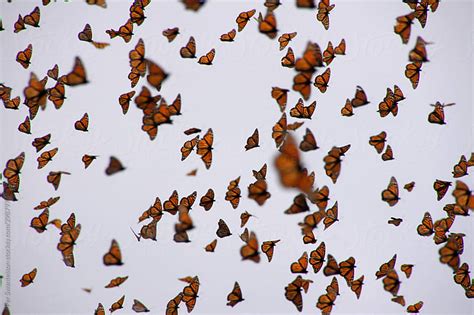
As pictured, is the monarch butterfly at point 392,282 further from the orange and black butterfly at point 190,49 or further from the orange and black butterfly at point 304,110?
the orange and black butterfly at point 190,49

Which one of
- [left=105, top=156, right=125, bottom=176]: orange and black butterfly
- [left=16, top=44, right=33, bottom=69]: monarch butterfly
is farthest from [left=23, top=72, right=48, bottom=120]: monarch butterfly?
[left=16, top=44, right=33, bottom=69]: monarch butterfly

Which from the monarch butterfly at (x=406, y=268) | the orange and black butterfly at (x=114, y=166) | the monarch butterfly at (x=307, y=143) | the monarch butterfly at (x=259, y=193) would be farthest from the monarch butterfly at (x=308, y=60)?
the monarch butterfly at (x=406, y=268)

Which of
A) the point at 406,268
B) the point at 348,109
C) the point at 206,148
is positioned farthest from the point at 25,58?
the point at 406,268

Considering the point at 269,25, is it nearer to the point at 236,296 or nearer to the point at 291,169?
the point at 291,169

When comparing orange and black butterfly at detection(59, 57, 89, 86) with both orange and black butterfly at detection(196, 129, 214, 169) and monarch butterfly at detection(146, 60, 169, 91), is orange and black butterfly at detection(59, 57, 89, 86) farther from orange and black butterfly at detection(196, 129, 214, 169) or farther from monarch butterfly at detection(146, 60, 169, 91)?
orange and black butterfly at detection(196, 129, 214, 169)

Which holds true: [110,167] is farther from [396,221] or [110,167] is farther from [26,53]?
[396,221]

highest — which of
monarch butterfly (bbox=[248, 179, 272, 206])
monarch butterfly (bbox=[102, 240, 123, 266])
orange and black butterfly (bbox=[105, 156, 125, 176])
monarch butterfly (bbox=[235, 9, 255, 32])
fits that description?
monarch butterfly (bbox=[235, 9, 255, 32])

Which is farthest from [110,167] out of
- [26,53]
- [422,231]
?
[422,231]

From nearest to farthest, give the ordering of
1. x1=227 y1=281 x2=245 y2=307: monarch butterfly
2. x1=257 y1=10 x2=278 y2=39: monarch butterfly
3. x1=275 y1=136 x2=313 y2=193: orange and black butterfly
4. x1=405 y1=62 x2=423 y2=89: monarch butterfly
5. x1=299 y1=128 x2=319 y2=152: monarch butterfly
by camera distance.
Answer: x1=275 y1=136 x2=313 y2=193: orange and black butterfly < x1=257 y1=10 x2=278 y2=39: monarch butterfly < x1=299 y1=128 x2=319 y2=152: monarch butterfly < x1=405 y1=62 x2=423 y2=89: monarch butterfly < x1=227 y1=281 x2=245 y2=307: monarch butterfly
